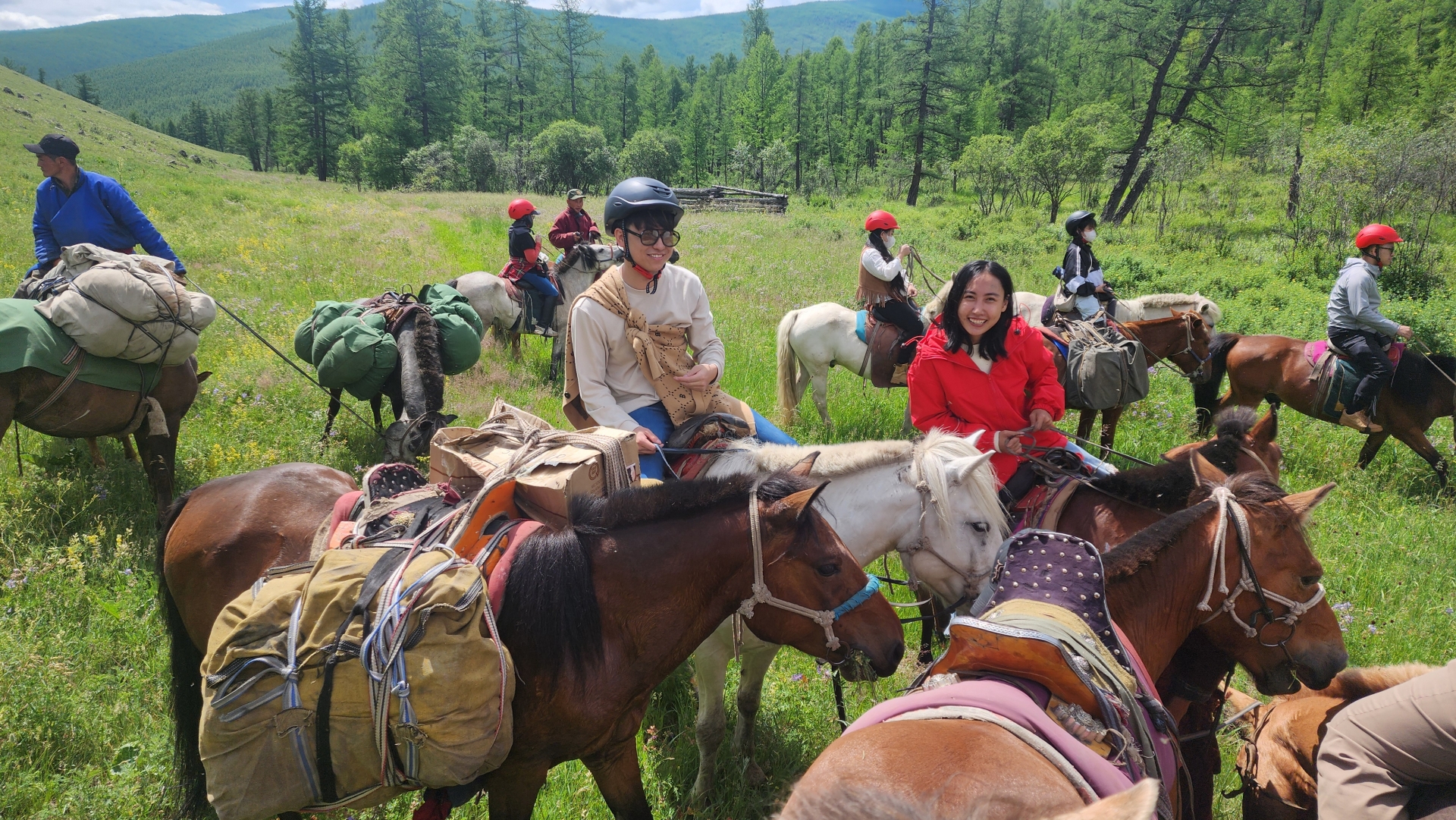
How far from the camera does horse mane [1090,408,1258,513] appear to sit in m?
3.47

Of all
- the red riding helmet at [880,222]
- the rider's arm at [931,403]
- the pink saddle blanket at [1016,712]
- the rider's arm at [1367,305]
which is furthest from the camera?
the red riding helmet at [880,222]

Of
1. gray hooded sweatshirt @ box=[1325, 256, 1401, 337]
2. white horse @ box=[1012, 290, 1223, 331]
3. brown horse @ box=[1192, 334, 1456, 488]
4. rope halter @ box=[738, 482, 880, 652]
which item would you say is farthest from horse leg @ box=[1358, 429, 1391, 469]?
rope halter @ box=[738, 482, 880, 652]

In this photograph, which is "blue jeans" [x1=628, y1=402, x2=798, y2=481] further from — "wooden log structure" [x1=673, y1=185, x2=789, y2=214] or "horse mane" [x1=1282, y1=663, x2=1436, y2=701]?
Result: "wooden log structure" [x1=673, y1=185, x2=789, y2=214]

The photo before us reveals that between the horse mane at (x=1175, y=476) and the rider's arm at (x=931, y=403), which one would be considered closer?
the horse mane at (x=1175, y=476)

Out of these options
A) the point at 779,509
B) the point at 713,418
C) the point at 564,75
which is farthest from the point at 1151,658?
the point at 564,75

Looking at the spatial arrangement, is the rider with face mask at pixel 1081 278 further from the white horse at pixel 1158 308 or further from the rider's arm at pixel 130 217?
the rider's arm at pixel 130 217

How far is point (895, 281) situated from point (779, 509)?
669 centimetres

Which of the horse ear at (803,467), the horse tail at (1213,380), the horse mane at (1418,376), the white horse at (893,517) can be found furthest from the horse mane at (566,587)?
the horse mane at (1418,376)

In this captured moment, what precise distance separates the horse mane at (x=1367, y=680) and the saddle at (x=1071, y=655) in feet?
3.81

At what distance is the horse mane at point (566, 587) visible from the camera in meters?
2.39

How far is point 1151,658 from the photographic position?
2496mm

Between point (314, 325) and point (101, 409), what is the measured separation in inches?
84.2

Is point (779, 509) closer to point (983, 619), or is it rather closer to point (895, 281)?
point (983, 619)

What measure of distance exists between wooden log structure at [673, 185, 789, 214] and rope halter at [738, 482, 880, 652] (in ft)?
115
